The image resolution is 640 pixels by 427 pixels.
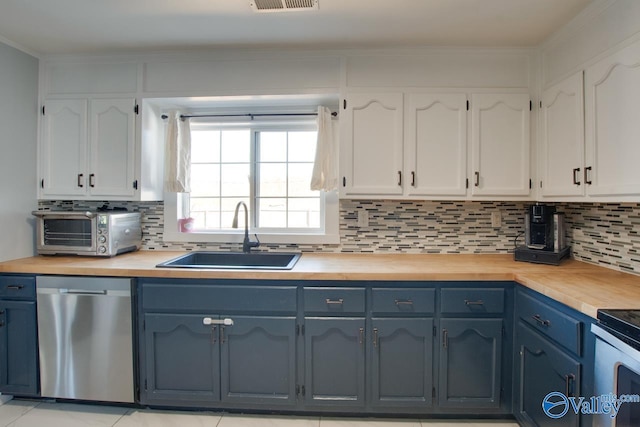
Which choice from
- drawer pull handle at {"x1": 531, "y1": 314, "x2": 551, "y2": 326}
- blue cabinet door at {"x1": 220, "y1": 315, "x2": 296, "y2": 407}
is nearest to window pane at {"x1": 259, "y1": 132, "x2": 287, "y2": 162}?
blue cabinet door at {"x1": 220, "y1": 315, "x2": 296, "y2": 407}

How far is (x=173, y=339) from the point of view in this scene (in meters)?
1.81

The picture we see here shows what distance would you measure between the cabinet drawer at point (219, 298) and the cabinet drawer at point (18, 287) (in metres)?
0.69

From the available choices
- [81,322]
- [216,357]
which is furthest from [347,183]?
[81,322]

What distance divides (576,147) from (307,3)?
63.5 inches

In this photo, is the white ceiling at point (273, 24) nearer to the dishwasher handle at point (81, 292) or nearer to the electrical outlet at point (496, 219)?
the electrical outlet at point (496, 219)

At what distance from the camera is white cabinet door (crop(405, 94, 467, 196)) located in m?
2.03

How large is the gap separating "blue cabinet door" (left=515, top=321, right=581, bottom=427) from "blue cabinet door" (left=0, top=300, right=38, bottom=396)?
2728 millimetres

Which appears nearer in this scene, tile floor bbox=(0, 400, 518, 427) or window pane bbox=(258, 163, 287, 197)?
tile floor bbox=(0, 400, 518, 427)

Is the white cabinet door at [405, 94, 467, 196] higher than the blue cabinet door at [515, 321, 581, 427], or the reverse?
the white cabinet door at [405, 94, 467, 196]

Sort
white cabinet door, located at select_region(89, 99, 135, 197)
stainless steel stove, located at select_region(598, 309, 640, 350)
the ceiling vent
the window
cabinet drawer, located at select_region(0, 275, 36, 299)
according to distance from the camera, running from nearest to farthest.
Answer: stainless steel stove, located at select_region(598, 309, 640, 350), the ceiling vent, cabinet drawer, located at select_region(0, 275, 36, 299), white cabinet door, located at select_region(89, 99, 135, 197), the window

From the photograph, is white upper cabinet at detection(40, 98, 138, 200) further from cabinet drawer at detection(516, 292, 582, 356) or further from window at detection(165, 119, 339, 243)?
cabinet drawer at detection(516, 292, 582, 356)

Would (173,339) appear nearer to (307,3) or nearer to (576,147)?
(307,3)

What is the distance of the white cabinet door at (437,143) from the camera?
203 cm

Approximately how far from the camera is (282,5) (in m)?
1.63
